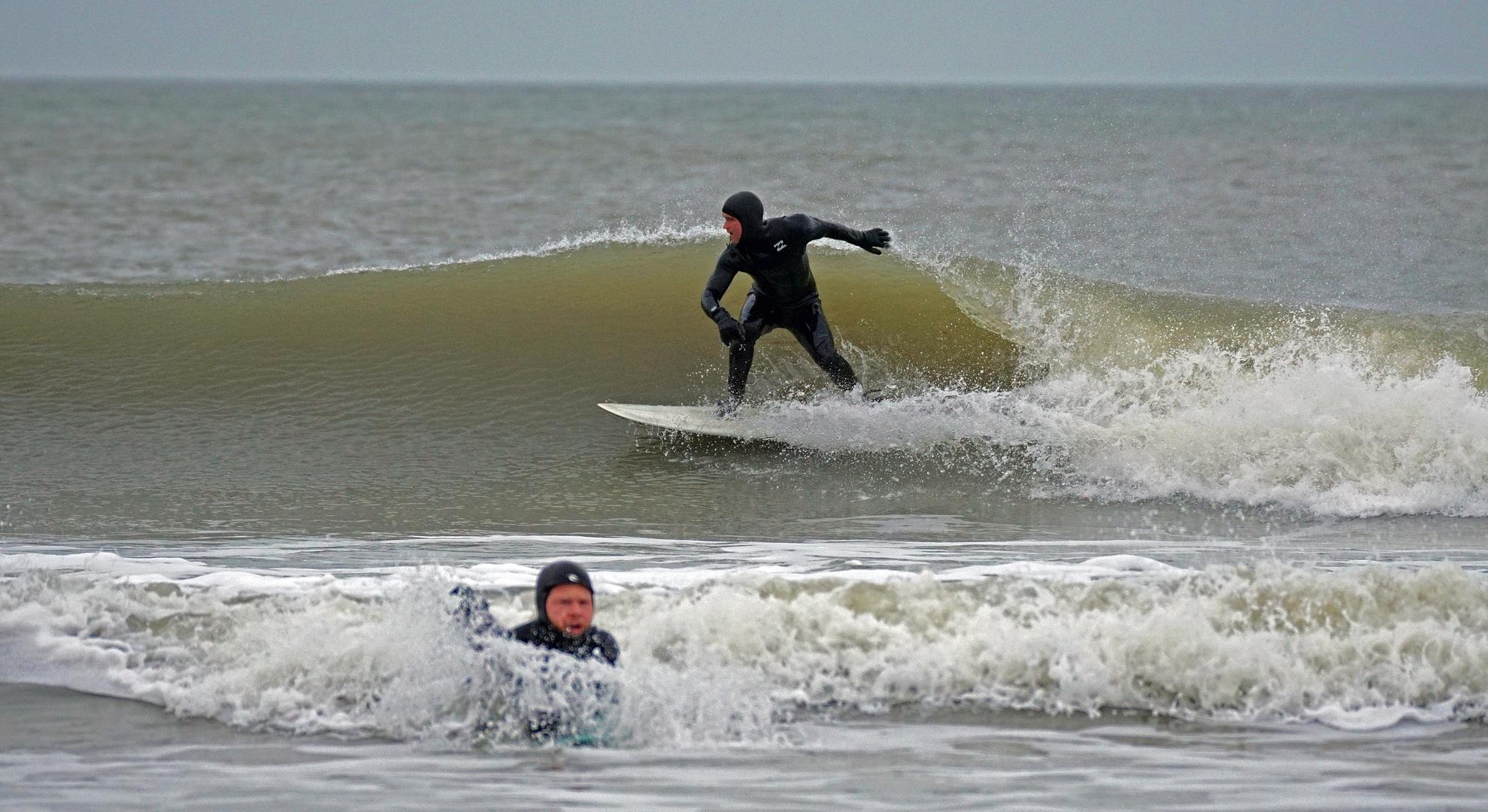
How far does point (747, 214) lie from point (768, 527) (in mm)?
1771

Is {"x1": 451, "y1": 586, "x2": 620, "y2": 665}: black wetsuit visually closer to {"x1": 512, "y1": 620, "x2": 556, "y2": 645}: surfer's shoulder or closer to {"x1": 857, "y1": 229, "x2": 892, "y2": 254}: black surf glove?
{"x1": 512, "y1": 620, "x2": 556, "y2": 645}: surfer's shoulder

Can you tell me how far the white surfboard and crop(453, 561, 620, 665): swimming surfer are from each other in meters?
3.63

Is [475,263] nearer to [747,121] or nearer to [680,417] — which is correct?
[680,417]

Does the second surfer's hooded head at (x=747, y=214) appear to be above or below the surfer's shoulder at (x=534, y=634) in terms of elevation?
above

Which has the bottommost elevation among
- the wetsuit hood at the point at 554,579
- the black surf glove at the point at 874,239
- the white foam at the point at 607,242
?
the wetsuit hood at the point at 554,579

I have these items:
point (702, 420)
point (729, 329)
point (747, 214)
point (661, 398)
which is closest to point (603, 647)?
point (729, 329)

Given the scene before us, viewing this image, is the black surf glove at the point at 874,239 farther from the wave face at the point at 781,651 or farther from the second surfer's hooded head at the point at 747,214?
the wave face at the point at 781,651

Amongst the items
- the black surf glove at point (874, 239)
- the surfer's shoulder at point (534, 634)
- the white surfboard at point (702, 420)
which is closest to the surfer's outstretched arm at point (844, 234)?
the black surf glove at point (874, 239)

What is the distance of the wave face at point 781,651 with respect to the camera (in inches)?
167

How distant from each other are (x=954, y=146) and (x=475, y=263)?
24095 mm

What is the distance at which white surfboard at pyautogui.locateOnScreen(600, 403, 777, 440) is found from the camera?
7809 millimetres

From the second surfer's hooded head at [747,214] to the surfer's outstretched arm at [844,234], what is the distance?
300 mm

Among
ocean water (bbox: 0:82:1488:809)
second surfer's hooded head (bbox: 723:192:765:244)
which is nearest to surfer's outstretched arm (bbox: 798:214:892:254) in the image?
second surfer's hooded head (bbox: 723:192:765:244)

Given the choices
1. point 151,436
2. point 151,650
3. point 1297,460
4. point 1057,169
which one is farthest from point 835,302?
point 1057,169
